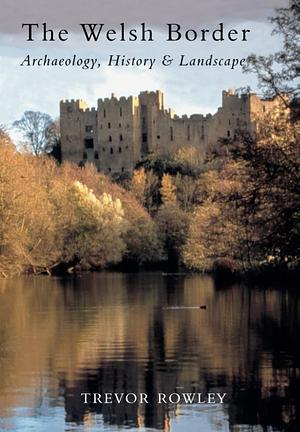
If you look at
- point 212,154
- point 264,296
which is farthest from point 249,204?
point 264,296

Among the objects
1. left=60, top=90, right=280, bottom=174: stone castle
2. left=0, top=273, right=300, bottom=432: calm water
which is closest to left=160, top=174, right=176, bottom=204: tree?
left=60, top=90, right=280, bottom=174: stone castle

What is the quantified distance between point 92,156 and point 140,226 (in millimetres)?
56602

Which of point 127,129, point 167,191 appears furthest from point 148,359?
point 127,129

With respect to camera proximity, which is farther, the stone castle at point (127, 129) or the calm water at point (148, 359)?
the stone castle at point (127, 129)

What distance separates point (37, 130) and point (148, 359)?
102 m

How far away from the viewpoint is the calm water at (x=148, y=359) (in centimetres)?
1407

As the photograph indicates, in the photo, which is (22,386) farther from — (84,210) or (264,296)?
(84,210)

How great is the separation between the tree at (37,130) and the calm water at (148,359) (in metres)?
79.9

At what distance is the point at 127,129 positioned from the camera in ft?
393

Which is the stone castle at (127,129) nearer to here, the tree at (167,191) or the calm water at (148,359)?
the tree at (167,191)

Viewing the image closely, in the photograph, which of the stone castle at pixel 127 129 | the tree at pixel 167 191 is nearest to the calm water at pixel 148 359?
the tree at pixel 167 191

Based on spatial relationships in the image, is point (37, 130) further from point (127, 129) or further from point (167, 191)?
point (167, 191)

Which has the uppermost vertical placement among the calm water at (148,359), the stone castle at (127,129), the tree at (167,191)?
the stone castle at (127,129)

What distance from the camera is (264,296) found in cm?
3681
